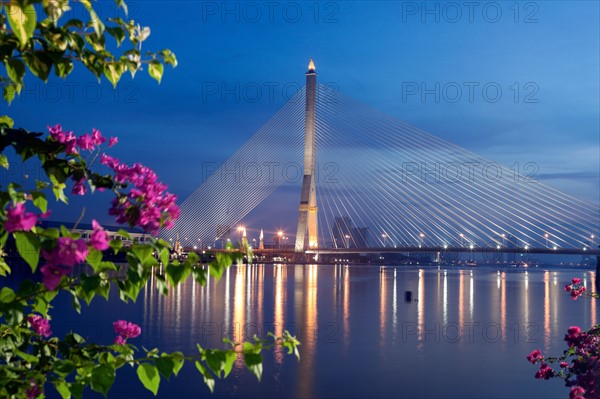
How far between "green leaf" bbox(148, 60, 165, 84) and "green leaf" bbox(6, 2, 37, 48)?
470 millimetres

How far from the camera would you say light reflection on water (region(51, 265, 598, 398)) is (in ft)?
41.0

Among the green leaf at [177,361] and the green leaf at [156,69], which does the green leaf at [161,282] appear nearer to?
the green leaf at [177,361]

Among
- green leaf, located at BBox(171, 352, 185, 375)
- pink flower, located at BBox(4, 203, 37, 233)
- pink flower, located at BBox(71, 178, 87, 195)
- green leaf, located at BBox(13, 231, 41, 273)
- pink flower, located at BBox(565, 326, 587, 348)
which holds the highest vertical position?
pink flower, located at BBox(71, 178, 87, 195)

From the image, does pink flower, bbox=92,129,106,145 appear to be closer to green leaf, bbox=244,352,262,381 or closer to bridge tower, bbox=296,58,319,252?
green leaf, bbox=244,352,262,381

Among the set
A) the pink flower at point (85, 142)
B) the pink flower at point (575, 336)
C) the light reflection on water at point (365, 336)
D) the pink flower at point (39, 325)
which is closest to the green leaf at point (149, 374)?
the pink flower at point (85, 142)

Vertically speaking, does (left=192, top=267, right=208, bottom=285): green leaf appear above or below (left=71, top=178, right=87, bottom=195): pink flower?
below

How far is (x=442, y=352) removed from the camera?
16906 millimetres

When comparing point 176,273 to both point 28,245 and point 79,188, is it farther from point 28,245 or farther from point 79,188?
point 79,188

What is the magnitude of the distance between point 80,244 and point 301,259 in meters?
63.5

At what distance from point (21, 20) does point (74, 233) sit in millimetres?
536

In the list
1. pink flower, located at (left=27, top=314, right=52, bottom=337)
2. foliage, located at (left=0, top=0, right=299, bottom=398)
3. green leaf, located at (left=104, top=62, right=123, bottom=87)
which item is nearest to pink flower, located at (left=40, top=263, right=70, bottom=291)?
foliage, located at (left=0, top=0, right=299, bottom=398)

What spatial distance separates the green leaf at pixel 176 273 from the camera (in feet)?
5.66

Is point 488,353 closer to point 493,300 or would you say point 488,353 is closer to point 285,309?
point 285,309

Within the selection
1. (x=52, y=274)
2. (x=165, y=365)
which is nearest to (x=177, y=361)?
(x=165, y=365)
